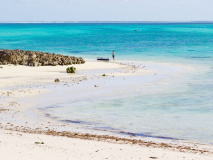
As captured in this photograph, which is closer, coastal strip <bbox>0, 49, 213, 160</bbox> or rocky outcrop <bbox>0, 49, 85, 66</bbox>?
coastal strip <bbox>0, 49, 213, 160</bbox>

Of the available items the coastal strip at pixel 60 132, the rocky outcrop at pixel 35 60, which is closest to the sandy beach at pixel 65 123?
the coastal strip at pixel 60 132

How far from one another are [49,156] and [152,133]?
620 centimetres

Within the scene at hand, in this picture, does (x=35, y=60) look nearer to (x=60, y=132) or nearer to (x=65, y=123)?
(x=65, y=123)

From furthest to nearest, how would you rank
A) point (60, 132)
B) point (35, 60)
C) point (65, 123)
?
1. point (35, 60)
2. point (65, 123)
3. point (60, 132)

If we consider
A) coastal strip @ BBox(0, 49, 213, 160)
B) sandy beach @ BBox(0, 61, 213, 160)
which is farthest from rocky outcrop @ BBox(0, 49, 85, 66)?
coastal strip @ BBox(0, 49, 213, 160)

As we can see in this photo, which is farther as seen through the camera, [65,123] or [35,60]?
[35,60]

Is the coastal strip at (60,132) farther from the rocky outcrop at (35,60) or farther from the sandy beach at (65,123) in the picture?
the rocky outcrop at (35,60)

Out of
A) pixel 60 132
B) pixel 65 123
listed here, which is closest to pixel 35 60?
pixel 65 123

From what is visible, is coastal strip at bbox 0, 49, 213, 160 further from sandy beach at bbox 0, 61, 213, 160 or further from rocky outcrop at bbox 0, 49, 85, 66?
rocky outcrop at bbox 0, 49, 85, 66

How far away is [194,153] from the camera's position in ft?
48.2

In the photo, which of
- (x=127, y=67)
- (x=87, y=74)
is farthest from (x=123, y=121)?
(x=127, y=67)

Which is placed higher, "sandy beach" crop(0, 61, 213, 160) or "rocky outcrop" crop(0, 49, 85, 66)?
"rocky outcrop" crop(0, 49, 85, 66)

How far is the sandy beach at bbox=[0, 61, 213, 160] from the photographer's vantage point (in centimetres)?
1424

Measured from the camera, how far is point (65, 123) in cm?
2011
